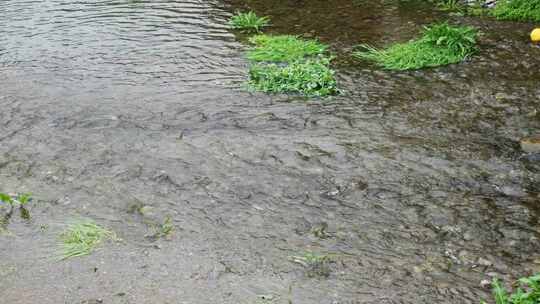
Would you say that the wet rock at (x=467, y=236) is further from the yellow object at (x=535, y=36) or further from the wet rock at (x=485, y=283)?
the yellow object at (x=535, y=36)

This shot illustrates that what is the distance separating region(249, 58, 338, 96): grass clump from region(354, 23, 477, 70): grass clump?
3.45 ft

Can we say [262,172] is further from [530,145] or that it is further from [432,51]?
[432,51]

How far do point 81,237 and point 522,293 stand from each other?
401cm

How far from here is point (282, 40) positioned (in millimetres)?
10062

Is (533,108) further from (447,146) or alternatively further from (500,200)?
(500,200)

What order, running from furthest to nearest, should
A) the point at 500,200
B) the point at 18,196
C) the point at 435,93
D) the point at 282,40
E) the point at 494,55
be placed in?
the point at 282,40
the point at 494,55
the point at 435,93
the point at 18,196
the point at 500,200

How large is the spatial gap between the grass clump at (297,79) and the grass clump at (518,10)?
4090mm

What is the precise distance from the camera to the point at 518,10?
414 inches

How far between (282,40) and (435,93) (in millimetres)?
3219

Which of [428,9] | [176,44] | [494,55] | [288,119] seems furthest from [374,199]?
[428,9]

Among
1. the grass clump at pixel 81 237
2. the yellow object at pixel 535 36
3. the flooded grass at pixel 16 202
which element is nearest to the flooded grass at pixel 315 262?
the grass clump at pixel 81 237

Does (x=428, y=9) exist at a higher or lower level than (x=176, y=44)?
higher

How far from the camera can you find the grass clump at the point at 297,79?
328 inches

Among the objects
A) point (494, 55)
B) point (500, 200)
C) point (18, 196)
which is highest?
point (494, 55)
